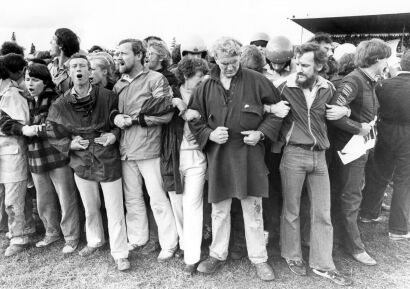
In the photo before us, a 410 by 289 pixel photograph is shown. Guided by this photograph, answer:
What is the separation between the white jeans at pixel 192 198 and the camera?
368 cm

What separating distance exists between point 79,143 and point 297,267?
2581 millimetres

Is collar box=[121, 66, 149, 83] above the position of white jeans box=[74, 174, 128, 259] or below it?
above

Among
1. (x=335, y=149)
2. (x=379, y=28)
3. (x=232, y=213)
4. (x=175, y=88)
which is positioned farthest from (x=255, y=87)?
(x=379, y=28)

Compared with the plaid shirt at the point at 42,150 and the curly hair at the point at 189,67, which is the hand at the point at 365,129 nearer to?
the curly hair at the point at 189,67

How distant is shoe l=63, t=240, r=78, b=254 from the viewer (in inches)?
162

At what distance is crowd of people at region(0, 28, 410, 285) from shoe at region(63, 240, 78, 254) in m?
0.02

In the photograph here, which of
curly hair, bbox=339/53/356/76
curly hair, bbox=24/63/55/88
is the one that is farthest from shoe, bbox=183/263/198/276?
curly hair, bbox=339/53/356/76

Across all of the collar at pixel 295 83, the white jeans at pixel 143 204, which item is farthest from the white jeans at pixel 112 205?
the collar at pixel 295 83

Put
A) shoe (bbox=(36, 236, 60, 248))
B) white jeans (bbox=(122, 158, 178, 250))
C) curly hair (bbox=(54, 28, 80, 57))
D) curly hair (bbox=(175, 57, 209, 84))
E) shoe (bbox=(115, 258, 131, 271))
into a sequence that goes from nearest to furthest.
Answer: curly hair (bbox=(175, 57, 209, 84)), shoe (bbox=(115, 258, 131, 271)), white jeans (bbox=(122, 158, 178, 250)), shoe (bbox=(36, 236, 60, 248)), curly hair (bbox=(54, 28, 80, 57))

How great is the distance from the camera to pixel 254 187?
3.45 m

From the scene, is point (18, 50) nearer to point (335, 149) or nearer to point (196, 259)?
point (196, 259)

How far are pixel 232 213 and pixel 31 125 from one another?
8.21 feet

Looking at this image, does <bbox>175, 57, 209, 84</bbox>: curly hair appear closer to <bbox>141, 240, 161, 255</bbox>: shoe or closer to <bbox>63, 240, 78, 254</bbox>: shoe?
<bbox>141, 240, 161, 255</bbox>: shoe

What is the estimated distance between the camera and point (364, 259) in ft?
12.8
